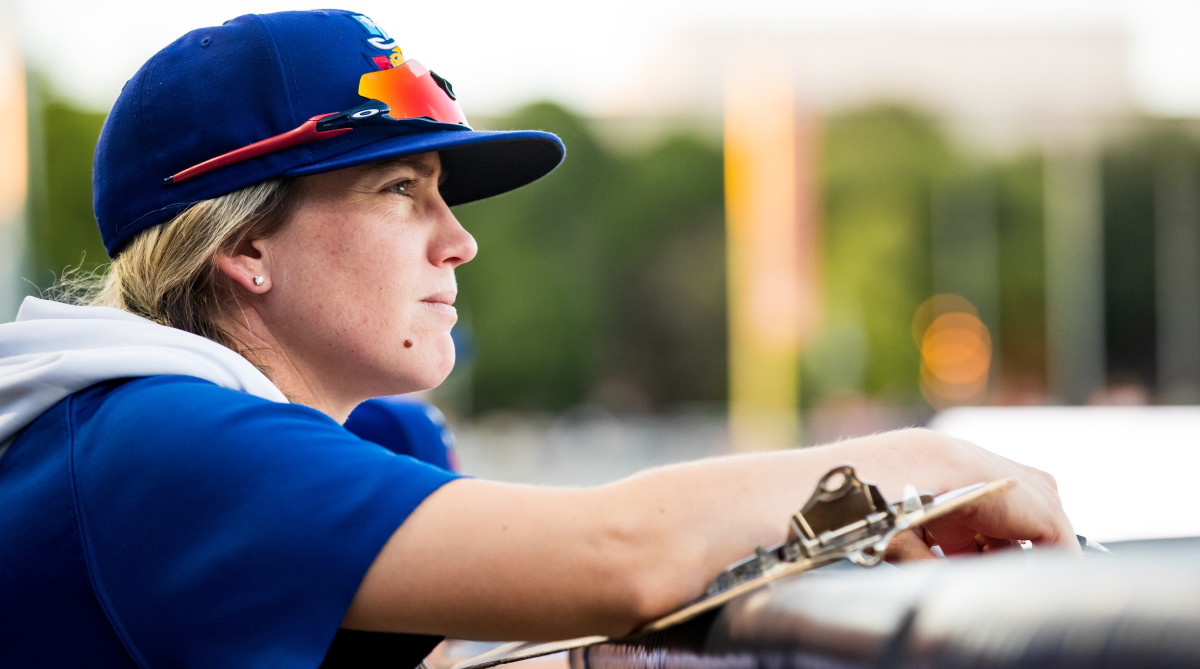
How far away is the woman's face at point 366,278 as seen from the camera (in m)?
1.66

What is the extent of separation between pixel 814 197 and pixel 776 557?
1660 inches

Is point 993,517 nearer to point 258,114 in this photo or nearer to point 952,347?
point 258,114

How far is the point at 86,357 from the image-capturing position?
1363mm

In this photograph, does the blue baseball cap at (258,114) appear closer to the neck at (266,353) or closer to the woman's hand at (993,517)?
the neck at (266,353)

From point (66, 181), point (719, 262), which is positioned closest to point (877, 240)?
point (719, 262)

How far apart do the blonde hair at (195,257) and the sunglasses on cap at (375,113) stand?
0.05 m

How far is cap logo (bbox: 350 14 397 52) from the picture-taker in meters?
1.69

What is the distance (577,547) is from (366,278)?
66 cm

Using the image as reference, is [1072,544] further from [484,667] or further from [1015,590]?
[484,667]

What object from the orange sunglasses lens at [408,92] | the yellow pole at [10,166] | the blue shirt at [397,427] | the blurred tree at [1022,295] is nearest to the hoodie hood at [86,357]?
the orange sunglasses lens at [408,92]

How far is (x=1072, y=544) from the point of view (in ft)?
4.39

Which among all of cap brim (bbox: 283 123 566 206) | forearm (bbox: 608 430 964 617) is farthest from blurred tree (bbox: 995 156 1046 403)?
forearm (bbox: 608 430 964 617)

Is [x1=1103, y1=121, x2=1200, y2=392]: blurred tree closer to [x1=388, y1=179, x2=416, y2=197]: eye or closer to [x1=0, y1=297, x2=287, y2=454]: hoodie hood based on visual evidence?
[x1=388, y1=179, x2=416, y2=197]: eye

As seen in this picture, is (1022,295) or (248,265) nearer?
(248,265)
